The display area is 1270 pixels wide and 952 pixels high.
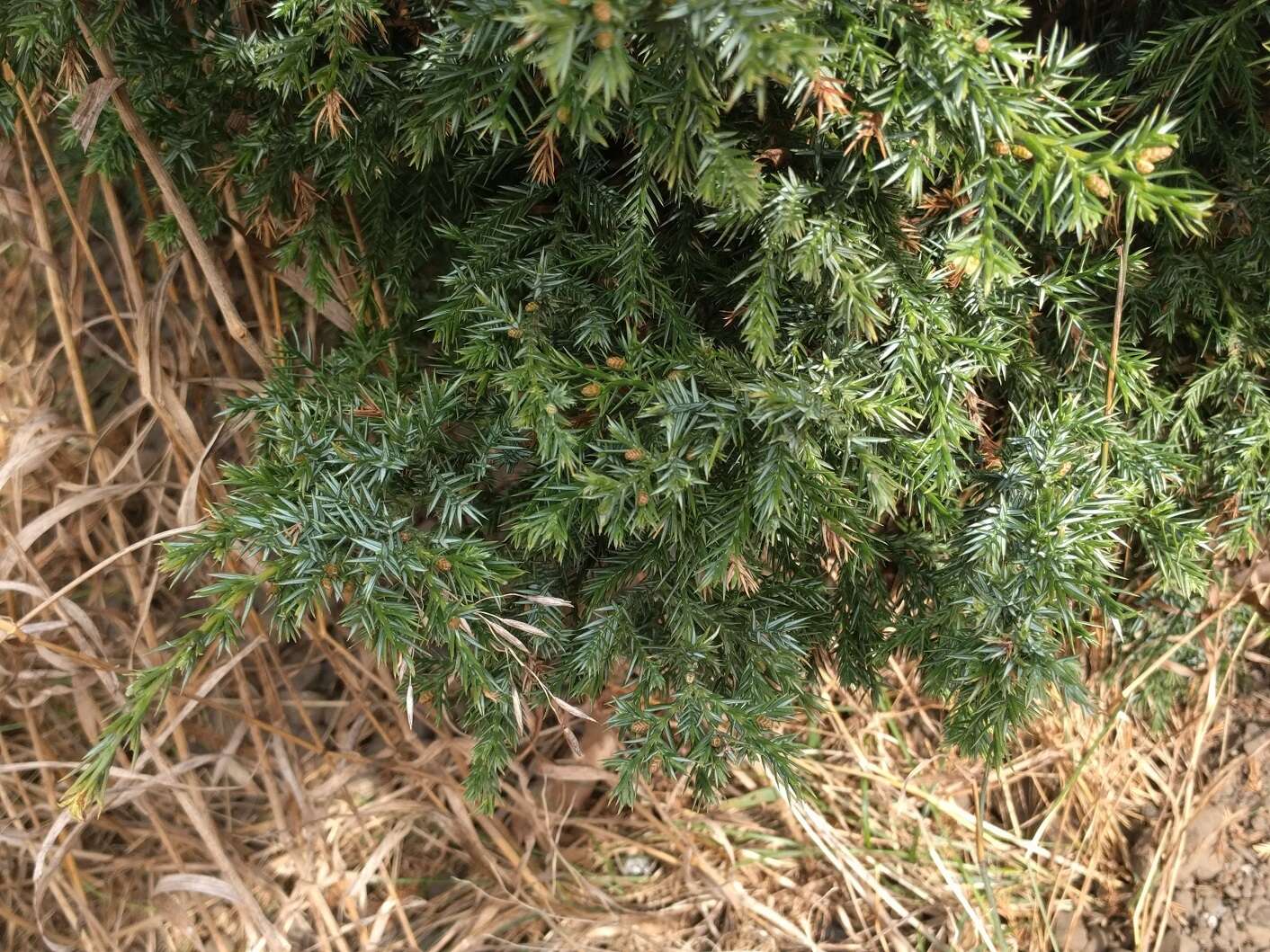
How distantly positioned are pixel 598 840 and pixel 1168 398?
103 centimetres

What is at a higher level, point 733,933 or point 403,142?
point 403,142

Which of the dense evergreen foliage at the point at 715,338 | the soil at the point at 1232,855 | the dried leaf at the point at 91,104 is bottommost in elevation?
the soil at the point at 1232,855

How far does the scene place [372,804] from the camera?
144cm

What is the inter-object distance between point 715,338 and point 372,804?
0.95 metres

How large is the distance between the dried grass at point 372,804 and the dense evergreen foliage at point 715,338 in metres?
0.33

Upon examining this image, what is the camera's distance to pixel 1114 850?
4.57 ft

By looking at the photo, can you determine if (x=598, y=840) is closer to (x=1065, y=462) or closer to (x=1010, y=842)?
(x=1010, y=842)

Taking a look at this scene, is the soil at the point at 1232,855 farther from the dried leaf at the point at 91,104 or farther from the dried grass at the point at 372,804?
the dried leaf at the point at 91,104

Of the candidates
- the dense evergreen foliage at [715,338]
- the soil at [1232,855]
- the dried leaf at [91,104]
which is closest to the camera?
the dense evergreen foliage at [715,338]

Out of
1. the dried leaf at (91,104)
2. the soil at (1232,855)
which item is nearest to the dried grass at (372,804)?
the soil at (1232,855)

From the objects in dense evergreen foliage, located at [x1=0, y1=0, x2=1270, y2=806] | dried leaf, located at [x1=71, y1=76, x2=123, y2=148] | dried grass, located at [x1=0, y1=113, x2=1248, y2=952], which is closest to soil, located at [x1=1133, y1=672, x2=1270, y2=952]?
dried grass, located at [x1=0, y1=113, x2=1248, y2=952]

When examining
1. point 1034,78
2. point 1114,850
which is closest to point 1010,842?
point 1114,850

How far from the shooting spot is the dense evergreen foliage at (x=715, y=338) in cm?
78

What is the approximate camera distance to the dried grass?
1.31 meters
